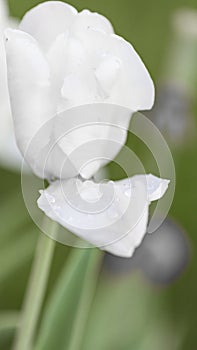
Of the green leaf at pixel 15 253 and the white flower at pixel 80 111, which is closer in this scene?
the white flower at pixel 80 111

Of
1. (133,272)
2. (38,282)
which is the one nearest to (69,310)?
(38,282)

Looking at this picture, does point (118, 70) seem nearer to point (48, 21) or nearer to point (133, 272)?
point (48, 21)

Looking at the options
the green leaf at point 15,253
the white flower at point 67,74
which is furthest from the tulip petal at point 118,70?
the green leaf at point 15,253

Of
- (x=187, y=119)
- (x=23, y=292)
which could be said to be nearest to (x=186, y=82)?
(x=187, y=119)

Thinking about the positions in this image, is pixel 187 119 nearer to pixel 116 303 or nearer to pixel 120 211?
pixel 116 303

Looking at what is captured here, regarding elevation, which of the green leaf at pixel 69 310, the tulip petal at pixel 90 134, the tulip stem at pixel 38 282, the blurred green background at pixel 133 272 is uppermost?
the tulip petal at pixel 90 134

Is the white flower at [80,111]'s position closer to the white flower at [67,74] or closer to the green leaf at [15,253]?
the white flower at [67,74]

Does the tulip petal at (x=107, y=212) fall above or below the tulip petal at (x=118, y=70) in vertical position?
below
